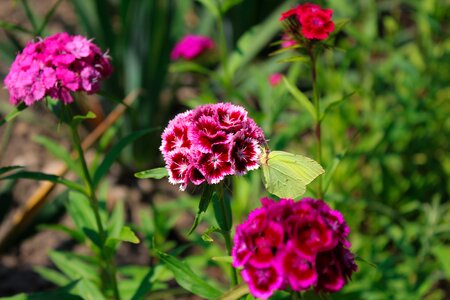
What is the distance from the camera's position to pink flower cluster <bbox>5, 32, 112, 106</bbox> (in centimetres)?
174

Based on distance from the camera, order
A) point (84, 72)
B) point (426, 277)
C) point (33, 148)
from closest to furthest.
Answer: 1. point (84, 72)
2. point (426, 277)
3. point (33, 148)

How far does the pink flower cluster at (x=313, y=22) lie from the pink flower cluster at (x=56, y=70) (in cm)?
62

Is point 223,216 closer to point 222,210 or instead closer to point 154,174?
point 222,210

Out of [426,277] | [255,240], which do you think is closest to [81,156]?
[255,240]

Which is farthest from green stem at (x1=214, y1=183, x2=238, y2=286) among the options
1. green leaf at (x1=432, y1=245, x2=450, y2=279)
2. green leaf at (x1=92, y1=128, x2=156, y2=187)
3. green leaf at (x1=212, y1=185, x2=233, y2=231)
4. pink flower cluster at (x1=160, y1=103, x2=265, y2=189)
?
green leaf at (x1=432, y1=245, x2=450, y2=279)

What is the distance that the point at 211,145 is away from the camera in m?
1.48

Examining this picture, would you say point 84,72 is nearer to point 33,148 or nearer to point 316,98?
point 316,98

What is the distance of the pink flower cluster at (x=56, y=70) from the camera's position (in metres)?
1.74

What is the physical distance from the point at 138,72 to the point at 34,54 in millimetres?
2094

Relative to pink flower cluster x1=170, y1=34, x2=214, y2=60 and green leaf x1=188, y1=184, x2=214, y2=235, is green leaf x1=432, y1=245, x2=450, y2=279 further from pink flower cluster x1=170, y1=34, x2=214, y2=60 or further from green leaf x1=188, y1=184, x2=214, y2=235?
pink flower cluster x1=170, y1=34, x2=214, y2=60

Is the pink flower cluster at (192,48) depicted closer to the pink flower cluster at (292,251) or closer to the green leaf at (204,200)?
the green leaf at (204,200)

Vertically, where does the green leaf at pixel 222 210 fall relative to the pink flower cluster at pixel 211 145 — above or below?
below

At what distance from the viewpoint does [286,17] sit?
191 centimetres

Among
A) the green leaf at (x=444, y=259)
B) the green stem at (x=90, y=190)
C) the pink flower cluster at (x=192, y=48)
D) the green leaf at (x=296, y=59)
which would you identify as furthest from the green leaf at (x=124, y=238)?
the pink flower cluster at (x=192, y=48)
